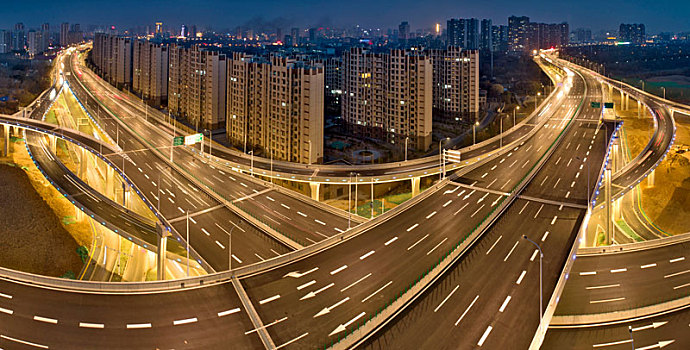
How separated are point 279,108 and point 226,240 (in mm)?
41323

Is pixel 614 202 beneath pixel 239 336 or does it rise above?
above

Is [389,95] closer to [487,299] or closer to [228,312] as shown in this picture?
[487,299]

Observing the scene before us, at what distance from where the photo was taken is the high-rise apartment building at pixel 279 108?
75.8 meters

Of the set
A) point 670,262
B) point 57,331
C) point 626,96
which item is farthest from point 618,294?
point 626,96

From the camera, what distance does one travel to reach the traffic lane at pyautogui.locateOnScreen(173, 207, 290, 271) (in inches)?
1535

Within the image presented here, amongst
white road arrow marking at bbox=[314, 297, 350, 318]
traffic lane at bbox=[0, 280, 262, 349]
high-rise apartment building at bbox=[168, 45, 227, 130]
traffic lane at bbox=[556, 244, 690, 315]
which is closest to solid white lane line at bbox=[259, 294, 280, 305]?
traffic lane at bbox=[0, 280, 262, 349]

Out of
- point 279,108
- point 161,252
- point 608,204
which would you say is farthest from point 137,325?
point 279,108

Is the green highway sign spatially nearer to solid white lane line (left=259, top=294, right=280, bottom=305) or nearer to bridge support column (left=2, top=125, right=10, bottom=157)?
solid white lane line (left=259, top=294, right=280, bottom=305)

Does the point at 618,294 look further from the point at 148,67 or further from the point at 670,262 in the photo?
the point at 148,67

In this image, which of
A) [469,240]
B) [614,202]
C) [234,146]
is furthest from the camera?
[234,146]

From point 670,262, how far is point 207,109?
313 ft

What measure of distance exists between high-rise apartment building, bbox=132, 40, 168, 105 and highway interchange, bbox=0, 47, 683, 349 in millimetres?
96939

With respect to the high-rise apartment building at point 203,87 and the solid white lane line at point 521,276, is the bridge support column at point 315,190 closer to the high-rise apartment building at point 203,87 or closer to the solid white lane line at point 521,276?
the solid white lane line at point 521,276

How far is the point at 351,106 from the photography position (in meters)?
113
